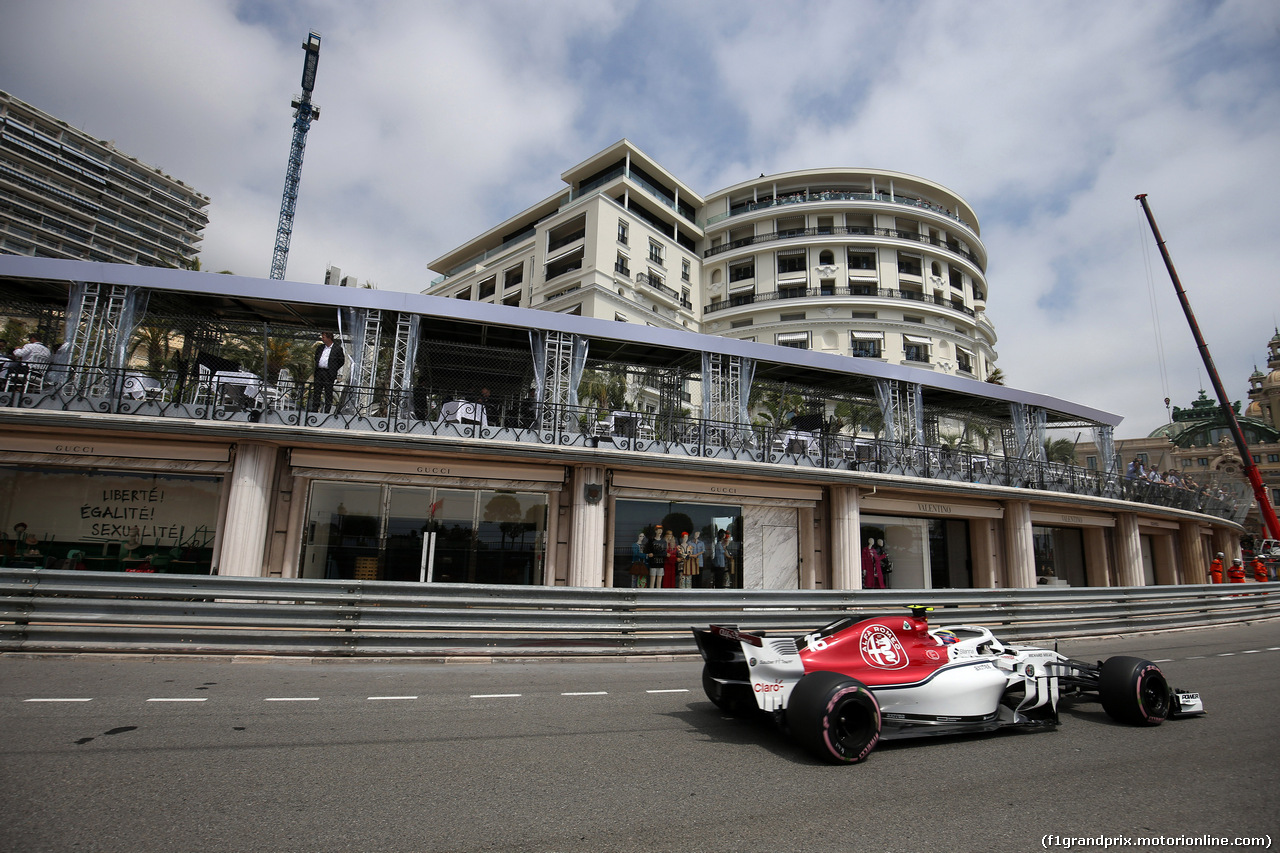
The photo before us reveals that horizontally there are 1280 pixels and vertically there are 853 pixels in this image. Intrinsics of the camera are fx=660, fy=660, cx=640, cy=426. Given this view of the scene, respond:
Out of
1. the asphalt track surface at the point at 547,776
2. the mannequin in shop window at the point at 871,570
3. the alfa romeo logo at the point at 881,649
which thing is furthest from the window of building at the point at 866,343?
the alfa romeo logo at the point at 881,649

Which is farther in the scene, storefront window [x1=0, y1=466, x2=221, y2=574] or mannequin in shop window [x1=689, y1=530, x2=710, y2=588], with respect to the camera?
mannequin in shop window [x1=689, y1=530, x2=710, y2=588]

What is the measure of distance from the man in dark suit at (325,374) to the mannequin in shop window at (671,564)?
7697mm

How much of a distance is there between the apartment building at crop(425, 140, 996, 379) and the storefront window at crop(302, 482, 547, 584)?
37.7 meters

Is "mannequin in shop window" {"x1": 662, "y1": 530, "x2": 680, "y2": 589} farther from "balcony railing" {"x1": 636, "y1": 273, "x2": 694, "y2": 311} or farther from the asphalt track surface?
"balcony railing" {"x1": 636, "y1": 273, "x2": 694, "y2": 311}

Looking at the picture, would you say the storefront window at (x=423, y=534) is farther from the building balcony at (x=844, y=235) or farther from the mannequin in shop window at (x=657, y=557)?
the building balcony at (x=844, y=235)

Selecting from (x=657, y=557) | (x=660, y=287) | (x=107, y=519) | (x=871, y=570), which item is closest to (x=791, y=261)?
(x=660, y=287)

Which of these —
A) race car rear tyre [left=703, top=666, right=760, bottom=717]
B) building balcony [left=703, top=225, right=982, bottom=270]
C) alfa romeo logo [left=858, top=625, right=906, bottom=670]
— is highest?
building balcony [left=703, top=225, right=982, bottom=270]

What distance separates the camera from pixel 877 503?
16.9 metres

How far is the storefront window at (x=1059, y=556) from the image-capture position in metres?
21.2

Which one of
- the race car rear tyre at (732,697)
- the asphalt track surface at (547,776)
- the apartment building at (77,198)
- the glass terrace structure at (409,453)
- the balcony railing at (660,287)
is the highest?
the apartment building at (77,198)

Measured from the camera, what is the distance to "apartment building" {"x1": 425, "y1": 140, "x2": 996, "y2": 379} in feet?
178

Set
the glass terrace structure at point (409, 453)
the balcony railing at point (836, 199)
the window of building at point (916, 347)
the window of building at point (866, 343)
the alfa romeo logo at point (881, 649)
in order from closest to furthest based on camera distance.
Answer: the alfa romeo logo at point (881, 649) → the glass terrace structure at point (409, 453) → the window of building at point (866, 343) → the window of building at point (916, 347) → the balcony railing at point (836, 199)

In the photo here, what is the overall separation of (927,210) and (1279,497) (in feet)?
286

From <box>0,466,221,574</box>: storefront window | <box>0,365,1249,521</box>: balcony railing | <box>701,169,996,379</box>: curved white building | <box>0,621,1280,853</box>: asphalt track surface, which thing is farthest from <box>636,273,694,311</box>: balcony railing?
<box>0,621,1280,853</box>: asphalt track surface
